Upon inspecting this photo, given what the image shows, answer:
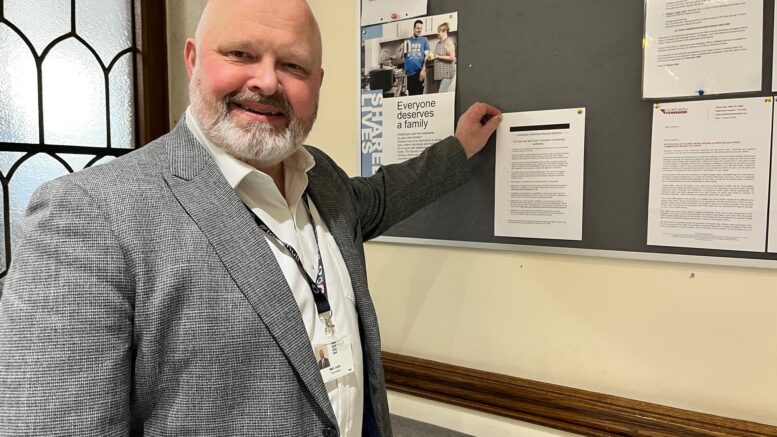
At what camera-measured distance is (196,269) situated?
84cm

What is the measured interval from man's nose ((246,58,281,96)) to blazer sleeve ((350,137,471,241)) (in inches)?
15.8

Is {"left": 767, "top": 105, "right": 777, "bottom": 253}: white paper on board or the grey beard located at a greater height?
the grey beard

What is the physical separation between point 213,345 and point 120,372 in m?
0.13

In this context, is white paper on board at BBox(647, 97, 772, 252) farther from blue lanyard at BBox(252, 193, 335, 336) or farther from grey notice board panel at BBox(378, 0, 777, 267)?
blue lanyard at BBox(252, 193, 335, 336)

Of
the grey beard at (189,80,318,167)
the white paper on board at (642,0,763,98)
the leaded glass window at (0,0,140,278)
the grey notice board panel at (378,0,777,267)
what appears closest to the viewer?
the grey beard at (189,80,318,167)

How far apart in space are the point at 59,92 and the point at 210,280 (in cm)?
→ 127

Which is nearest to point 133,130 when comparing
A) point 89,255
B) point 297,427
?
point 89,255

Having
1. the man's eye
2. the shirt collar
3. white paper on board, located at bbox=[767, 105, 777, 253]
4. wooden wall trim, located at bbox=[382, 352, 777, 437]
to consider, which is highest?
the man's eye

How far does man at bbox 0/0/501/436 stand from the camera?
74cm

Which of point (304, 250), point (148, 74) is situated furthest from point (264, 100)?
point (148, 74)

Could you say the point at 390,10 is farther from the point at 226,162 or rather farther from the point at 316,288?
the point at 316,288

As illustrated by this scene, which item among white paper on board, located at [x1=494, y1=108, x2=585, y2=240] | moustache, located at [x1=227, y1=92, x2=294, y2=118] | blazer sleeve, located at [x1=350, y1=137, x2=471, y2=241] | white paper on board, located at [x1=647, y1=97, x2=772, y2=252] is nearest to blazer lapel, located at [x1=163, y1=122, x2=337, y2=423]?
moustache, located at [x1=227, y1=92, x2=294, y2=118]

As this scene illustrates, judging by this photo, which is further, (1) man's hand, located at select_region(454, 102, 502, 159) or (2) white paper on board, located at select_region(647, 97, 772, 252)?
(1) man's hand, located at select_region(454, 102, 502, 159)

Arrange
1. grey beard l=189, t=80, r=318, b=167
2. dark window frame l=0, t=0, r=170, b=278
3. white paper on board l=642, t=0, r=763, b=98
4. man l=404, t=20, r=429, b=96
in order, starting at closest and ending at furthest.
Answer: grey beard l=189, t=80, r=318, b=167, white paper on board l=642, t=0, r=763, b=98, man l=404, t=20, r=429, b=96, dark window frame l=0, t=0, r=170, b=278
